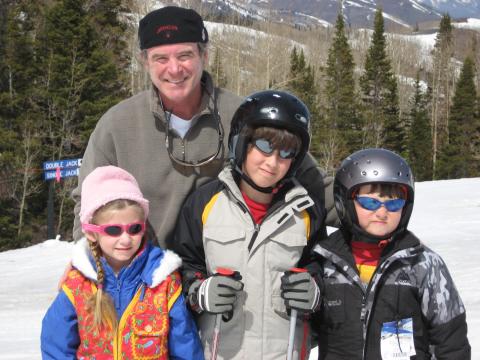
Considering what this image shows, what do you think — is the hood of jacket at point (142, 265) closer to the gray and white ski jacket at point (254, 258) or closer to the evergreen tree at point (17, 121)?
the gray and white ski jacket at point (254, 258)

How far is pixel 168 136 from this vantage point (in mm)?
2877

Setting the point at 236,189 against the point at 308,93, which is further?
the point at 308,93

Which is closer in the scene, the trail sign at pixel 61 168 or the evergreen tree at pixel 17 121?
the trail sign at pixel 61 168

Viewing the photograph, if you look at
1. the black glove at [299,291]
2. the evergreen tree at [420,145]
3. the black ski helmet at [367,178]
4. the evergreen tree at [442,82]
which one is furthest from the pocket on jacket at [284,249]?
the evergreen tree at [442,82]

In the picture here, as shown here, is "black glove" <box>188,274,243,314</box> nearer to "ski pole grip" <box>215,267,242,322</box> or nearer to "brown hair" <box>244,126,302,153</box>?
"ski pole grip" <box>215,267,242,322</box>

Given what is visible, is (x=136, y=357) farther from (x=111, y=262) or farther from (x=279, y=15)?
(x=279, y=15)

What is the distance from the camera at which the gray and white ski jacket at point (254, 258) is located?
2463 millimetres

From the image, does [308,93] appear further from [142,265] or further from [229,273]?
[229,273]

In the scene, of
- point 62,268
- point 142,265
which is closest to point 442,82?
point 62,268

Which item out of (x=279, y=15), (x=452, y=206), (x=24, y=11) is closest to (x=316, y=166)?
(x=452, y=206)

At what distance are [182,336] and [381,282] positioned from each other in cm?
87

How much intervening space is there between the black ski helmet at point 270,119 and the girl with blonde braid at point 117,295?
0.49 m

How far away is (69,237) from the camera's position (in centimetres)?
2039

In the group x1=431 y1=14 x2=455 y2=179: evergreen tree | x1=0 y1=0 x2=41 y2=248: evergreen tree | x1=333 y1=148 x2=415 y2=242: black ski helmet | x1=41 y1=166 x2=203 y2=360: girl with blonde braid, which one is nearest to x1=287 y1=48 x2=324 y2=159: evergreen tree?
x1=431 y1=14 x2=455 y2=179: evergreen tree
